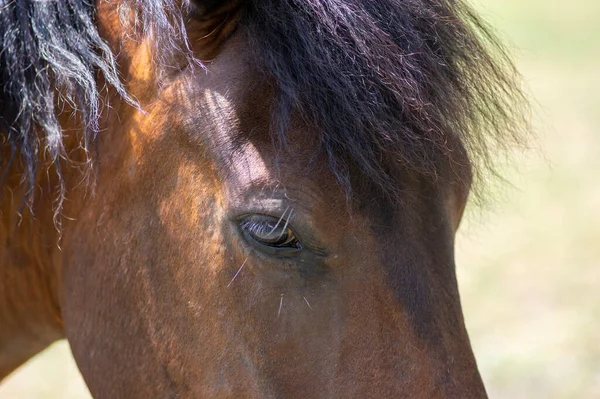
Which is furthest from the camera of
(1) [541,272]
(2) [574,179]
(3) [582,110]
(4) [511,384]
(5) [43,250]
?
(3) [582,110]

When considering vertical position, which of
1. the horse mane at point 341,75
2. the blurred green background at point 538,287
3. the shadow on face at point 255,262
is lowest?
the shadow on face at point 255,262

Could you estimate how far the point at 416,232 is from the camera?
5.11 feet

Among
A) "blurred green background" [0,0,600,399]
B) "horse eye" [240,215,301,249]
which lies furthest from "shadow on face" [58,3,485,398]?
"blurred green background" [0,0,600,399]

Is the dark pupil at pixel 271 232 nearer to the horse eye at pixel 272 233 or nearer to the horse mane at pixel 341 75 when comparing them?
the horse eye at pixel 272 233

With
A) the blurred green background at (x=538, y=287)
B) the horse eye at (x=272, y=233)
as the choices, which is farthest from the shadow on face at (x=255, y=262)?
the blurred green background at (x=538, y=287)

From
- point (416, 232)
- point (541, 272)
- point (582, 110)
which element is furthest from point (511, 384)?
point (582, 110)

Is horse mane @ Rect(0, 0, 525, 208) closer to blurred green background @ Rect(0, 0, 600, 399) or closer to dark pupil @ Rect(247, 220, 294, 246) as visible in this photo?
dark pupil @ Rect(247, 220, 294, 246)

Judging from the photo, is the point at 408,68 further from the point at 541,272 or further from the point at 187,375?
the point at 541,272

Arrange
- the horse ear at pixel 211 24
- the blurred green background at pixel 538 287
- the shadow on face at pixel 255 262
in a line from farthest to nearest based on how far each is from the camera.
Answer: the blurred green background at pixel 538 287, the horse ear at pixel 211 24, the shadow on face at pixel 255 262

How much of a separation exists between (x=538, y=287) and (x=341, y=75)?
4.69 metres

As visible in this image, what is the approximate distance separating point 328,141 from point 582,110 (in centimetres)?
893

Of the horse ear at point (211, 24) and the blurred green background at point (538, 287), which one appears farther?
the blurred green background at point (538, 287)

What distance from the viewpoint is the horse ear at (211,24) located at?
160 cm

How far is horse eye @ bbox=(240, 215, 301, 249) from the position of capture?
150 cm
